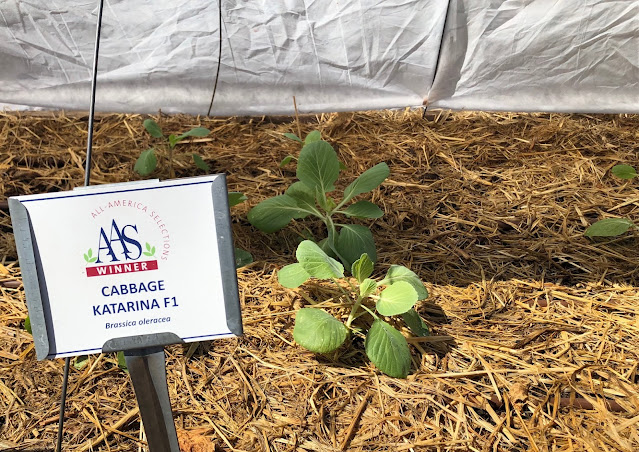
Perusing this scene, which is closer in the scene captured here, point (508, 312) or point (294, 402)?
point (294, 402)

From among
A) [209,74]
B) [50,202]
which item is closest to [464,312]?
[50,202]

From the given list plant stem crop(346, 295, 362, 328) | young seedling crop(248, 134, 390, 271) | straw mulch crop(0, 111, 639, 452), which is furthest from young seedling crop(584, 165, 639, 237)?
plant stem crop(346, 295, 362, 328)

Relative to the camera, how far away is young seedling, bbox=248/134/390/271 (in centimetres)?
139

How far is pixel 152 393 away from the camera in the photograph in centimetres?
83

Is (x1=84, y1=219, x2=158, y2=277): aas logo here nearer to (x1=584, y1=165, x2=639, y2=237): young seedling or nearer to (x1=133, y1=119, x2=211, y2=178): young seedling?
A: (x1=133, y1=119, x2=211, y2=178): young seedling

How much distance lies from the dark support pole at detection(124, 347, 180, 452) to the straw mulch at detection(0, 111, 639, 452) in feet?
0.64

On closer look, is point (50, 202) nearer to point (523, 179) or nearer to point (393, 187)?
point (393, 187)

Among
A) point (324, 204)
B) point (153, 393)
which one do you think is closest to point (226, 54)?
point (324, 204)

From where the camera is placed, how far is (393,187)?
1.76m

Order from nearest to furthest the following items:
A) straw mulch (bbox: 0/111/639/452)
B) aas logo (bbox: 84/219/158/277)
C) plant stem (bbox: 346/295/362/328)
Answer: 1. aas logo (bbox: 84/219/158/277)
2. straw mulch (bbox: 0/111/639/452)
3. plant stem (bbox: 346/295/362/328)

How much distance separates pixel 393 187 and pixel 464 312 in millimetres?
553

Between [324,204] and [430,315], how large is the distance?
375 millimetres

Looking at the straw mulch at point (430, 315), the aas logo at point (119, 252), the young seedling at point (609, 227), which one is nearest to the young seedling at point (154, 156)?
the straw mulch at point (430, 315)

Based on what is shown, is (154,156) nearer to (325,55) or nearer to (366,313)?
(325,55)
